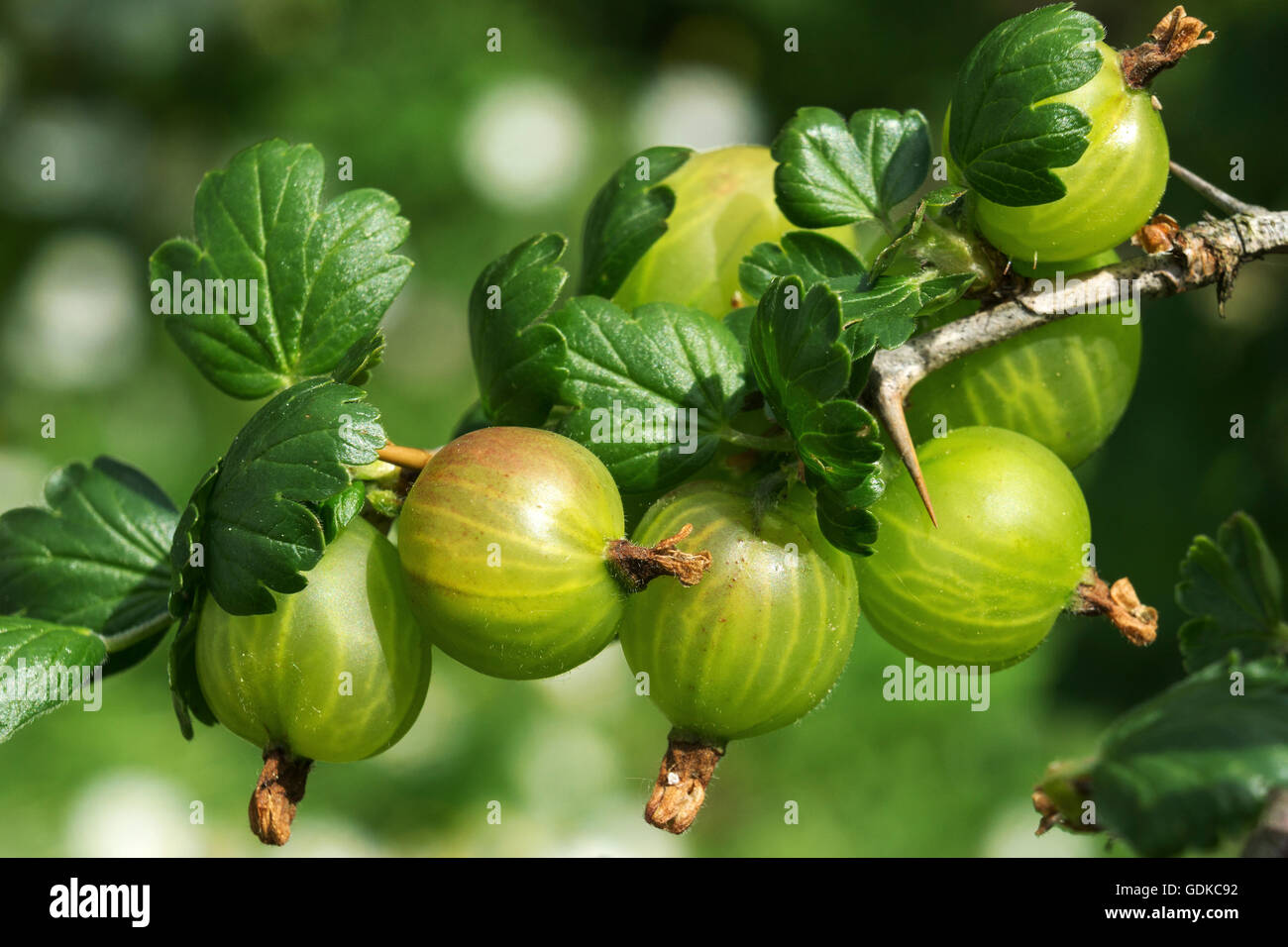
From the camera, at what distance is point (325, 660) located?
61 cm

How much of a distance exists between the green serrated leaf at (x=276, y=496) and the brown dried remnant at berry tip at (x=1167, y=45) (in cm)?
45

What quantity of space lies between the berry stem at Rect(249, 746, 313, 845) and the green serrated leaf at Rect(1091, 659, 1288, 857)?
413mm

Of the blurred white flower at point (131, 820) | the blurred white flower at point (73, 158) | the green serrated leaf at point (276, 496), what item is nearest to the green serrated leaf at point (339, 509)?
the green serrated leaf at point (276, 496)

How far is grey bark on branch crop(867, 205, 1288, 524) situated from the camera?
641 mm

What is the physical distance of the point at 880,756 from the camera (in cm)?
216

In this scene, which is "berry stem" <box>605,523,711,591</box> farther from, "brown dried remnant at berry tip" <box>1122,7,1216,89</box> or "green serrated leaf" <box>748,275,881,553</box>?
"brown dried remnant at berry tip" <box>1122,7,1216,89</box>

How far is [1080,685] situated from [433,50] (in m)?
2.13

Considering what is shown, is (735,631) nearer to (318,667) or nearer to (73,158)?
(318,667)

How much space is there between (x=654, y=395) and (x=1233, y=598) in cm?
34

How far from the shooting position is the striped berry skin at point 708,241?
0.75 metres

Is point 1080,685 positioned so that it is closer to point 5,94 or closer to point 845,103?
point 845,103

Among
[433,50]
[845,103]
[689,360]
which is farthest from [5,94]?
[689,360]

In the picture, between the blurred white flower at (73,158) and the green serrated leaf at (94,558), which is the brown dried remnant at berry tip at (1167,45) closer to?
the green serrated leaf at (94,558)

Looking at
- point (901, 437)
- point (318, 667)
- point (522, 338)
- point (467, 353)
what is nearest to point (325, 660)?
point (318, 667)
